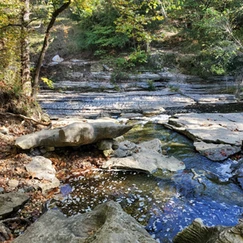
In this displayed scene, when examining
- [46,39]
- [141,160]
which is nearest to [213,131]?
[141,160]

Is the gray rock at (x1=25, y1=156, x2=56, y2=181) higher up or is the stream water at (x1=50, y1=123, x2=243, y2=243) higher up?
the gray rock at (x1=25, y1=156, x2=56, y2=181)

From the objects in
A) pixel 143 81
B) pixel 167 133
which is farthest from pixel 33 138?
pixel 143 81

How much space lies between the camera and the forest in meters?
8.23

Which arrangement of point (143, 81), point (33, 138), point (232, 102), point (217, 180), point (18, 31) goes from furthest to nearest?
point (143, 81) < point (232, 102) < point (18, 31) < point (33, 138) < point (217, 180)

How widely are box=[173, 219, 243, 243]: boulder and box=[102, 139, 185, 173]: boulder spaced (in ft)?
10.0

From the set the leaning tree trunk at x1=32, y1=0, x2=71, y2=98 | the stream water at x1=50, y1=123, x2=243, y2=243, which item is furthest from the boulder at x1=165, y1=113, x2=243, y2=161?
the leaning tree trunk at x1=32, y1=0, x2=71, y2=98

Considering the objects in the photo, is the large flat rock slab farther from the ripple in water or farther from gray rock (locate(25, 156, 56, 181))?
gray rock (locate(25, 156, 56, 181))

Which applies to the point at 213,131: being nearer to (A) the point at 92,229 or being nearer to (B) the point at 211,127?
(B) the point at 211,127

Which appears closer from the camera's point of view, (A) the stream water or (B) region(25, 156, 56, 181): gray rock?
(A) the stream water

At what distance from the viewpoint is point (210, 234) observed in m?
3.01

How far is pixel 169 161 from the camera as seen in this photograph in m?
7.02

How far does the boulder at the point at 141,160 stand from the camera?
6602 millimetres

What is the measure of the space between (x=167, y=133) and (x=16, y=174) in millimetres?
5955

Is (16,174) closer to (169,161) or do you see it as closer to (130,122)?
(169,161)
